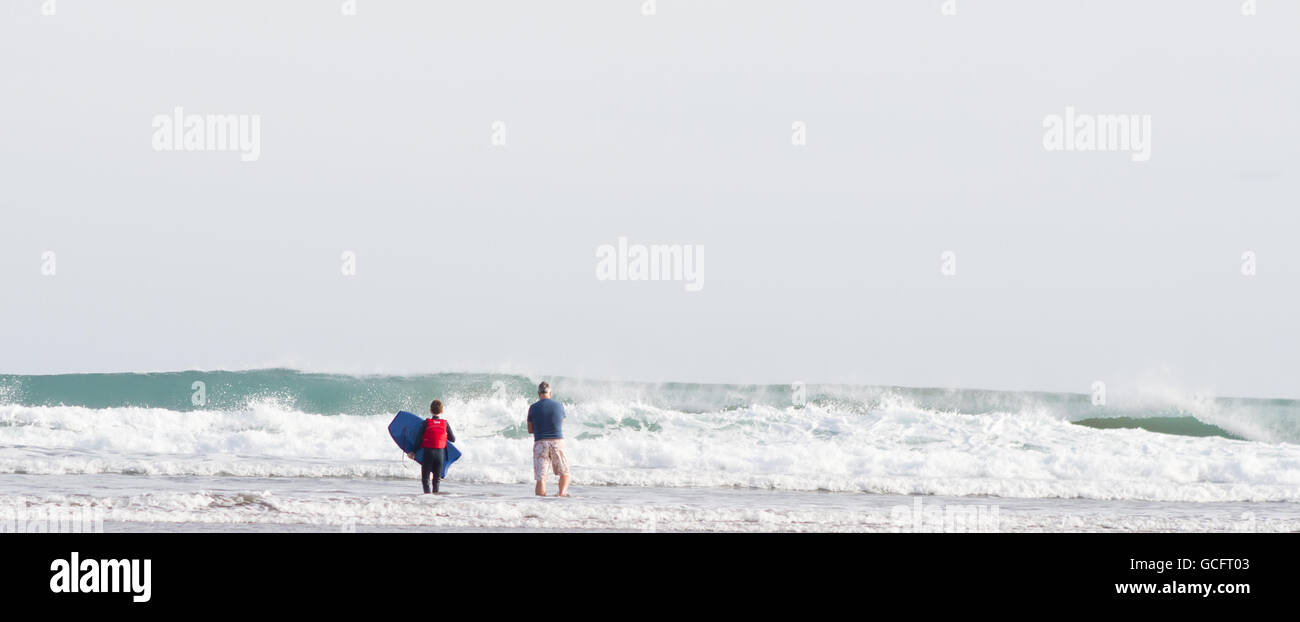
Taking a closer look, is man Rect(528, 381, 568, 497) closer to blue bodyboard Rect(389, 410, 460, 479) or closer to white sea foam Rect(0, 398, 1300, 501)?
blue bodyboard Rect(389, 410, 460, 479)

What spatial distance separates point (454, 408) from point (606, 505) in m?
12.1

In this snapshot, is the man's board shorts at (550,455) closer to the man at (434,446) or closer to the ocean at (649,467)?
the ocean at (649,467)

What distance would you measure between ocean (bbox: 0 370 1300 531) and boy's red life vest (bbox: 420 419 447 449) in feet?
2.68

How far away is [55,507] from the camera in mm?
11586

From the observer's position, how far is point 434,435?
554 inches

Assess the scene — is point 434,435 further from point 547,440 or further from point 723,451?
point 723,451

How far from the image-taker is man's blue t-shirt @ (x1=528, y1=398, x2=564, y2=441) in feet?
45.6

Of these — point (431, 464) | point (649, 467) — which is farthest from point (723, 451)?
point (431, 464)

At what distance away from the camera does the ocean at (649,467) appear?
12.0 m
